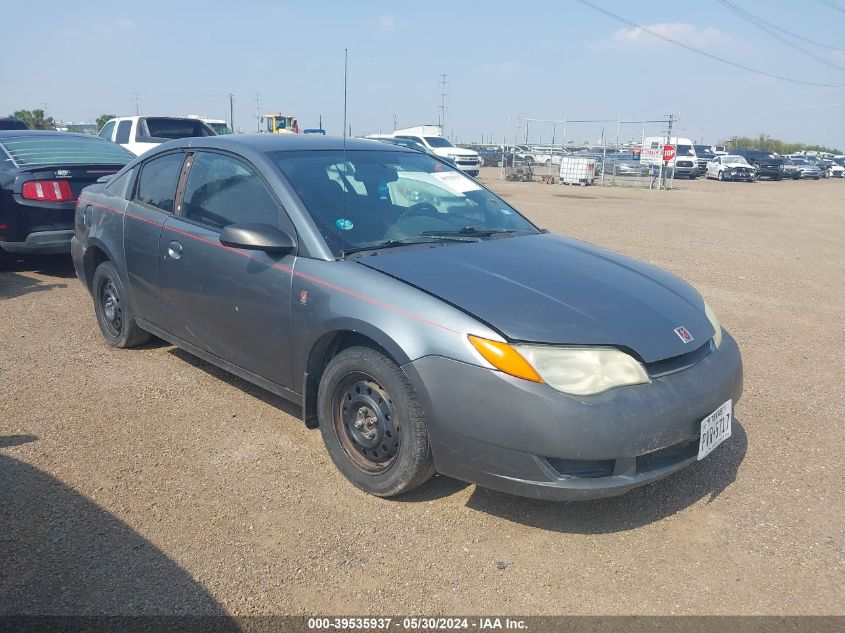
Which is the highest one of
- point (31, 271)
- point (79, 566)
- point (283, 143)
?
point (283, 143)

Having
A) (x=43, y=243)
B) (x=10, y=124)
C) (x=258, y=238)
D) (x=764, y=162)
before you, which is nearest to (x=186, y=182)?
(x=258, y=238)

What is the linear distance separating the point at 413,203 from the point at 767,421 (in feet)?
8.20

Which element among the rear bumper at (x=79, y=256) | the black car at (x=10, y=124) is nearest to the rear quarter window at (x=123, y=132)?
the black car at (x=10, y=124)

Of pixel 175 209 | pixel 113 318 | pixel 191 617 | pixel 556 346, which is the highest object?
pixel 175 209

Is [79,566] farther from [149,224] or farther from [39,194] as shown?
[39,194]

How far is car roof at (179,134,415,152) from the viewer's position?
4047 millimetres

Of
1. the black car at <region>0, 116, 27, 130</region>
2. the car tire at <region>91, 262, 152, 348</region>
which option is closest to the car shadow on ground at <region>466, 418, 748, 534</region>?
the car tire at <region>91, 262, 152, 348</region>

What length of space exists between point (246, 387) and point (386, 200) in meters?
1.64

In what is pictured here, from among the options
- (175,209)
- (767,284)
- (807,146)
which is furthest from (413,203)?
(807,146)

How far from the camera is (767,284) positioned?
8.30m

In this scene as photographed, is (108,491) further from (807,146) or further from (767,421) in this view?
(807,146)

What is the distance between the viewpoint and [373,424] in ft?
10.7

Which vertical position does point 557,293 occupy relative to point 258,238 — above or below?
below

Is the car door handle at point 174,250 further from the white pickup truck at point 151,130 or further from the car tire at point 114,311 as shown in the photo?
the white pickup truck at point 151,130
